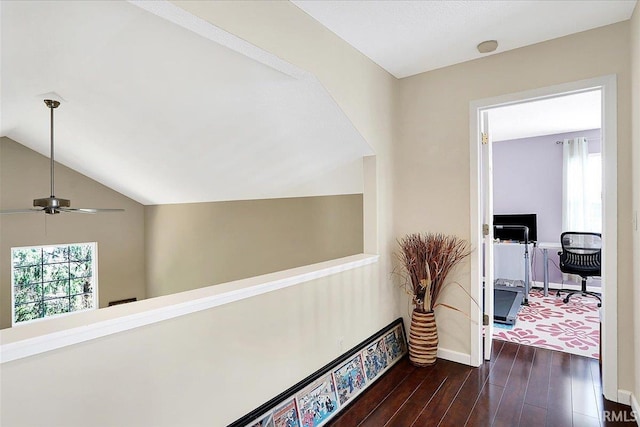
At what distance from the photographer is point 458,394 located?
2.49 meters

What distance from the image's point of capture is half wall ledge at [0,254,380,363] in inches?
45.1

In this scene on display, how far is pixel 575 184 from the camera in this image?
5570 mm

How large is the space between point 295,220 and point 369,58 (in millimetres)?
2071

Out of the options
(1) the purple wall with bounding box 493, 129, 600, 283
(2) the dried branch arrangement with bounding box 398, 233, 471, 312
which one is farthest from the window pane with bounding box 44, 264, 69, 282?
(1) the purple wall with bounding box 493, 129, 600, 283

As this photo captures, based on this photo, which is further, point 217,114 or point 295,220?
point 295,220

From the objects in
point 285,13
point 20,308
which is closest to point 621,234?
point 285,13

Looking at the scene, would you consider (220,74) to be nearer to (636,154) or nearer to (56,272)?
(636,154)

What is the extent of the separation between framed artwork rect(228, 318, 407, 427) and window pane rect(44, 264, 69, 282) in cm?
529

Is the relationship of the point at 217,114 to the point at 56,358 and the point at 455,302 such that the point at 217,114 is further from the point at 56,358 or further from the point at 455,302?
the point at 455,302

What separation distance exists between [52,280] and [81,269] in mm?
422

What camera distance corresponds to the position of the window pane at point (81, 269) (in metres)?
5.74

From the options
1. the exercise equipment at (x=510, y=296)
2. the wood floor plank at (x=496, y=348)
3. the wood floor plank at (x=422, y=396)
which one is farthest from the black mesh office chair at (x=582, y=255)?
the wood floor plank at (x=422, y=396)

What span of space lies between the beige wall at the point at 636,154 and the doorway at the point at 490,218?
0.13 m

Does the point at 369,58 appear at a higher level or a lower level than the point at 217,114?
higher
